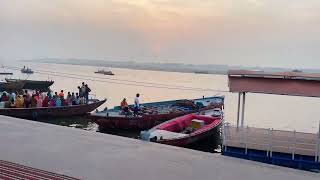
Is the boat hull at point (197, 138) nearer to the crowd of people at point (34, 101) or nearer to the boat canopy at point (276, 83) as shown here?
the boat canopy at point (276, 83)

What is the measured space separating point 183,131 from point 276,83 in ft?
21.7

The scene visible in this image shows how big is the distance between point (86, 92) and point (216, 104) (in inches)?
330

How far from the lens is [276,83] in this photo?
9.87 meters

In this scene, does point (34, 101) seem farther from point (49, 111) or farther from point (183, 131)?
point (183, 131)

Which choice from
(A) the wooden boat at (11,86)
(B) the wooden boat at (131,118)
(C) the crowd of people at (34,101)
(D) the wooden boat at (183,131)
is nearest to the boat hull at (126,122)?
(B) the wooden boat at (131,118)

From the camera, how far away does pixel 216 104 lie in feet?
82.6

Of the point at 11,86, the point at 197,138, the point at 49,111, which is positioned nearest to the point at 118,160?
the point at 197,138

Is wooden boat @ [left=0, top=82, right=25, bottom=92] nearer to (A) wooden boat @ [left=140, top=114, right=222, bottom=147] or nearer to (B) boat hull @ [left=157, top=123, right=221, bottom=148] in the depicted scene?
(A) wooden boat @ [left=140, top=114, right=222, bottom=147]

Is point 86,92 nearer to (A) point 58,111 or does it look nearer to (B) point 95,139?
(A) point 58,111

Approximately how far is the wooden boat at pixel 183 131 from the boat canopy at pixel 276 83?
10.1 ft

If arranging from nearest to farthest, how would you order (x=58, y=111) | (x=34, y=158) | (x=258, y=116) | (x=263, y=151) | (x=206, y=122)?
1. (x=34, y=158)
2. (x=263, y=151)
3. (x=206, y=122)
4. (x=58, y=111)
5. (x=258, y=116)

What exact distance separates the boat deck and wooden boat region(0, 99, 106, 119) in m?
12.4

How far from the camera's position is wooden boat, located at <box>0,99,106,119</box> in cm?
1953

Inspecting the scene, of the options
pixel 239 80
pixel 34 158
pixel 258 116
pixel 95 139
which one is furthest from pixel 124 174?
pixel 258 116
